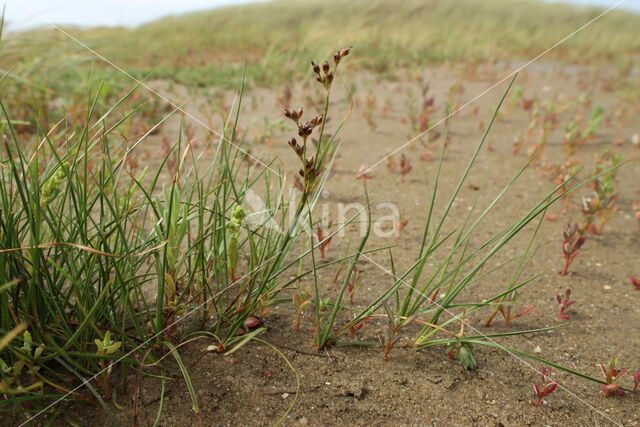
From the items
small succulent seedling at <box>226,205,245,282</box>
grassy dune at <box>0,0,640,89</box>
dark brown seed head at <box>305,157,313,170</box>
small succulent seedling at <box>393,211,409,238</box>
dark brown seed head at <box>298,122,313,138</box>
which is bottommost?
small succulent seedling at <box>393,211,409,238</box>

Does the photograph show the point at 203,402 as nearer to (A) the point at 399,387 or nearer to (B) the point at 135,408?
(B) the point at 135,408

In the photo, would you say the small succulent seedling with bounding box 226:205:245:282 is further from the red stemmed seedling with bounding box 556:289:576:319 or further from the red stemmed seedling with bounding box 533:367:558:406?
the red stemmed seedling with bounding box 556:289:576:319

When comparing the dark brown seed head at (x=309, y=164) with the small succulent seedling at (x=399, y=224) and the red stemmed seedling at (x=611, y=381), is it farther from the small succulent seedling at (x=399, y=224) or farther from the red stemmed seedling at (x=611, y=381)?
the small succulent seedling at (x=399, y=224)

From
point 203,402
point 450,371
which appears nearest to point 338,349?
point 450,371

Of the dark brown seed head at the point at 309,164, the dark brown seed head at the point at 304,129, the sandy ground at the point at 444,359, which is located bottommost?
the sandy ground at the point at 444,359

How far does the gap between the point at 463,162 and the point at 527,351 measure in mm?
2458

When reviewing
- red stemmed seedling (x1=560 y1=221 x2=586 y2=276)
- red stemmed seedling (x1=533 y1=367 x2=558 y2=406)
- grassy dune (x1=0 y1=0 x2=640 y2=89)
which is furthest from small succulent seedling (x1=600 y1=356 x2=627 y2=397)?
grassy dune (x1=0 y1=0 x2=640 y2=89)

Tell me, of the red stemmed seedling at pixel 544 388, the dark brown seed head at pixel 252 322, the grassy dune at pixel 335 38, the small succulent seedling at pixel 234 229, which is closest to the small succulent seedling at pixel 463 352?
the red stemmed seedling at pixel 544 388

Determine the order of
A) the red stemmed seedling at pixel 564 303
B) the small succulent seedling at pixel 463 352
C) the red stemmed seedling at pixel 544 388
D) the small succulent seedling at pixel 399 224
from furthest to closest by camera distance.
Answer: the small succulent seedling at pixel 399 224, the red stemmed seedling at pixel 564 303, the small succulent seedling at pixel 463 352, the red stemmed seedling at pixel 544 388

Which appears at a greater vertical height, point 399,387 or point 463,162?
point 463,162

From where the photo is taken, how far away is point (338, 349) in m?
1.79

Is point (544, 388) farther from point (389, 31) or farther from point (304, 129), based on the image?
point (389, 31)

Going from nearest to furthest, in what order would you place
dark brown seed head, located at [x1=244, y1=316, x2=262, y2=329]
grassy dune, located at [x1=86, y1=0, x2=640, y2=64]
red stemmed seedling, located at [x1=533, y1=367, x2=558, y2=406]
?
red stemmed seedling, located at [x1=533, y1=367, x2=558, y2=406], dark brown seed head, located at [x1=244, y1=316, x2=262, y2=329], grassy dune, located at [x1=86, y1=0, x2=640, y2=64]

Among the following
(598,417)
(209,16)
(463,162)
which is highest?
(209,16)
